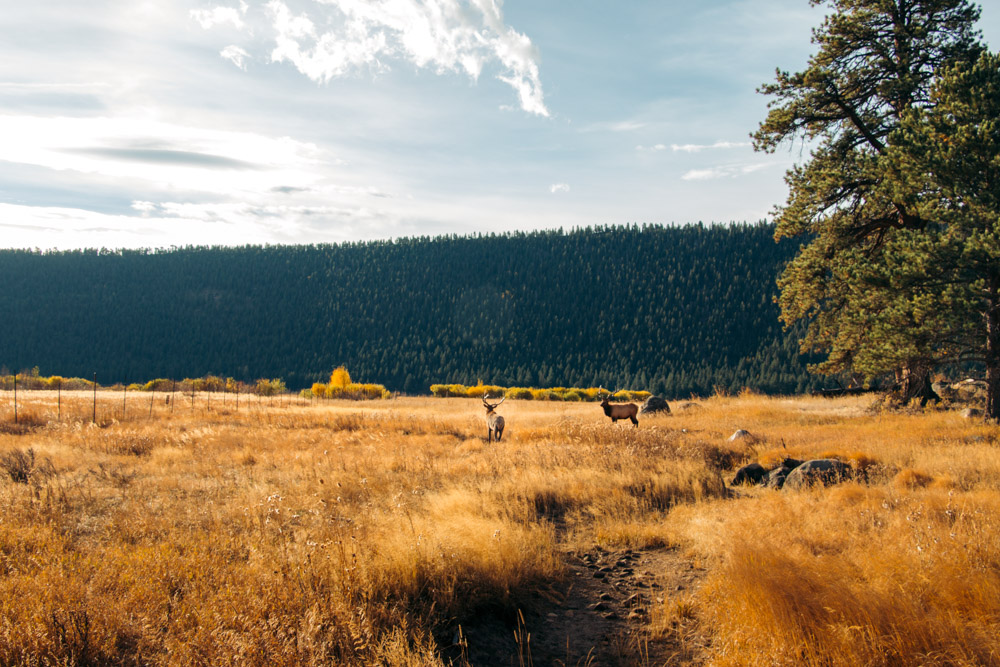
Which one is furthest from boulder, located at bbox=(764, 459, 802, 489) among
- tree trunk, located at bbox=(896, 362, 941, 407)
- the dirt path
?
tree trunk, located at bbox=(896, 362, 941, 407)

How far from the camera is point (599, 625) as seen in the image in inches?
194

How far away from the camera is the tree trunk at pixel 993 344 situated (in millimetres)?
14352

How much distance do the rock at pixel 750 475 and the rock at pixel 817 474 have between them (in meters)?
0.96

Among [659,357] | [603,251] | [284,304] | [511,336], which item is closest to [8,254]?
[284,304]

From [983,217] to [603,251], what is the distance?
6333 inches

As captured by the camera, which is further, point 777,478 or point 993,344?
point 993,344

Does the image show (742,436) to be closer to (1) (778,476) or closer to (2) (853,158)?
(1) (778,476)

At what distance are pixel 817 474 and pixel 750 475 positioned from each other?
149cm

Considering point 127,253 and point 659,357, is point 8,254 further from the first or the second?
point 659,357

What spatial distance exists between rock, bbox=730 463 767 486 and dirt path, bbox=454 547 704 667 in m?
4.79

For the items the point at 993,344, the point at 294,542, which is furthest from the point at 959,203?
the point at 294,542

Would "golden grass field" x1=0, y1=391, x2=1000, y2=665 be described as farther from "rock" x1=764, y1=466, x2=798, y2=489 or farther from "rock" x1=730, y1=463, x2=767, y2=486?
"rock" x1=730, y1=463, x2=767, y2=486

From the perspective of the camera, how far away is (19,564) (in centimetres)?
521

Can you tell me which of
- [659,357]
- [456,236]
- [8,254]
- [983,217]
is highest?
[456,236]
